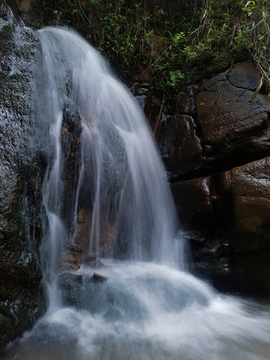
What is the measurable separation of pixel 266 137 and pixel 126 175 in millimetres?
2350

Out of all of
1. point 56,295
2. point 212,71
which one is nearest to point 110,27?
point 212,71

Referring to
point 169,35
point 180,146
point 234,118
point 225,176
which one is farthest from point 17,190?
point 169,35

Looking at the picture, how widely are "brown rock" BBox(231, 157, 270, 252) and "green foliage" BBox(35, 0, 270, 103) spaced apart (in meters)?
1.91

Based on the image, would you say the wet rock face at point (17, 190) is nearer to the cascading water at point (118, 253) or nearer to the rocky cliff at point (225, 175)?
the cascading water at point (118, 253)

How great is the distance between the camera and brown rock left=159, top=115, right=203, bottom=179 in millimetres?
4227

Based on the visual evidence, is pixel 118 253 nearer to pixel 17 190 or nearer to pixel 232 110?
pixel 17 190

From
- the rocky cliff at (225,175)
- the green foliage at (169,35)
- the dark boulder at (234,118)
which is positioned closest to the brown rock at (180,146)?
the rocky cliff at (225,175)

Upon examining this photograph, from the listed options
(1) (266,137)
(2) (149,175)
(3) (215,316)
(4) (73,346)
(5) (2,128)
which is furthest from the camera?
(2) (149,175)

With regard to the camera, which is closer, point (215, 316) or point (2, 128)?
point (2, 128)

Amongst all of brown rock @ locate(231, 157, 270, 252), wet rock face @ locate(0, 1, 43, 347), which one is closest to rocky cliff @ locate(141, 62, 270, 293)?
brown rock @ locate(231, 157, 270, 252)

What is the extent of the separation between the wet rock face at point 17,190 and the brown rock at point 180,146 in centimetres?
262

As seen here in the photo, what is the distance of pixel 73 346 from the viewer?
186 cm

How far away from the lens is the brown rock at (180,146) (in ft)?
13.9

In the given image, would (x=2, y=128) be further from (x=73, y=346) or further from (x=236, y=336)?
(x=236, y=336)
